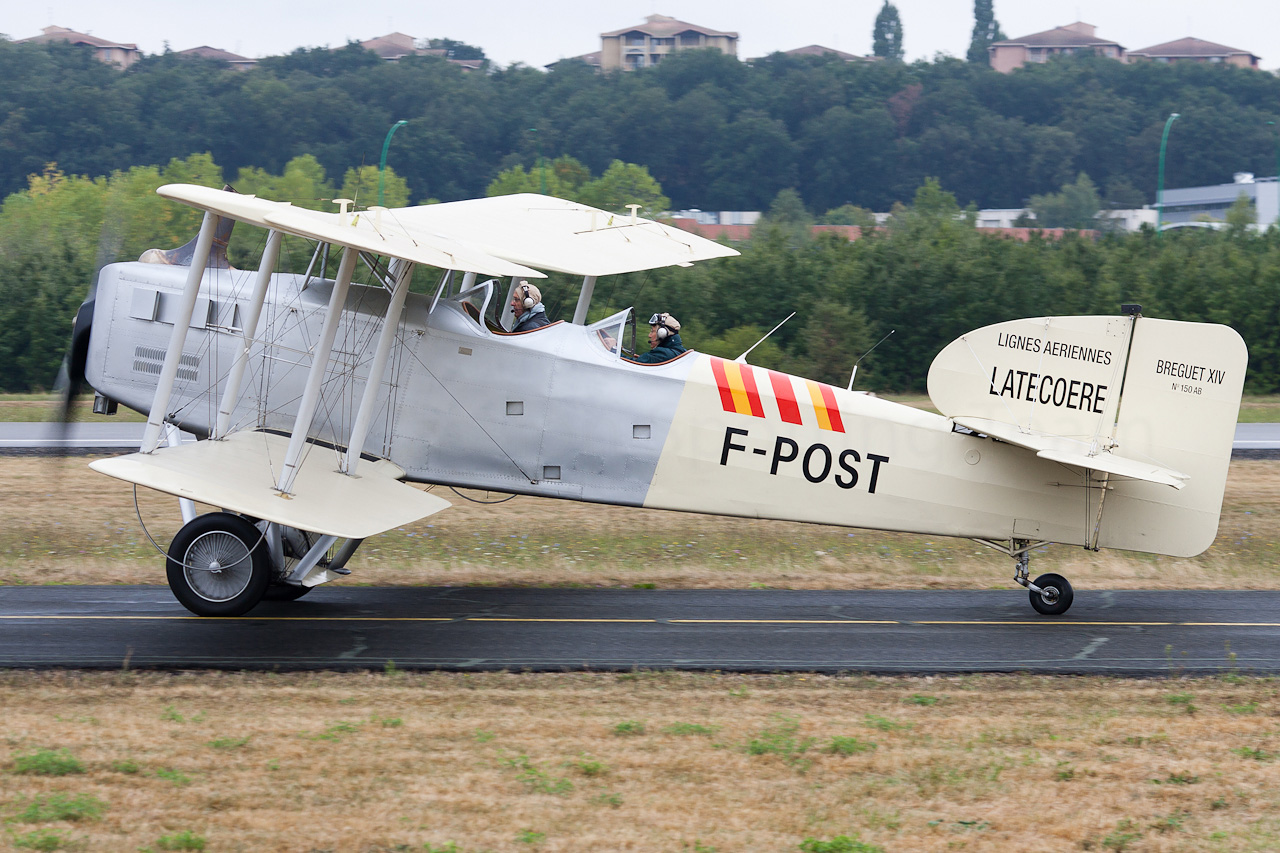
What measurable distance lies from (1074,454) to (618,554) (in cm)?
525

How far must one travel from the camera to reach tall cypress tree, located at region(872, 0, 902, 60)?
550 feet

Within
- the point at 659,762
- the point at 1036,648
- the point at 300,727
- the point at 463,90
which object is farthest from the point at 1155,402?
the point at 463,90

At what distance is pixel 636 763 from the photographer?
280 inches

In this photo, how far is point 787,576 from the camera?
12.8 meters

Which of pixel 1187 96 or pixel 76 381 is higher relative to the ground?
pixel 1187 96

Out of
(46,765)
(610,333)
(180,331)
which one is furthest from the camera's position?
(610,333)

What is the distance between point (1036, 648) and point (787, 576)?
336 centimetres

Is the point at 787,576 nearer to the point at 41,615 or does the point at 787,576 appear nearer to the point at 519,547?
the point at 519,547

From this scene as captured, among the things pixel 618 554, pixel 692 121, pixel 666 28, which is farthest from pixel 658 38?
pixel 618 554

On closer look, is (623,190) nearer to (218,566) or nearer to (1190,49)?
(218,566)

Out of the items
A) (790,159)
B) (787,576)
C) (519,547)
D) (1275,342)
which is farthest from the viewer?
(790,159)

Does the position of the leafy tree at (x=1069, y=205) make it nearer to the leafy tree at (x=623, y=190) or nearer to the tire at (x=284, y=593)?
the leafy tree at (x=623, y=190)

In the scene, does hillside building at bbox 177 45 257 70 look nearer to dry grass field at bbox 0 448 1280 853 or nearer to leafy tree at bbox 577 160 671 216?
leafy tree at bbox 577 160 671 216

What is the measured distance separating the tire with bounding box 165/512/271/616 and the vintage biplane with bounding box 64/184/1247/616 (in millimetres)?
281
